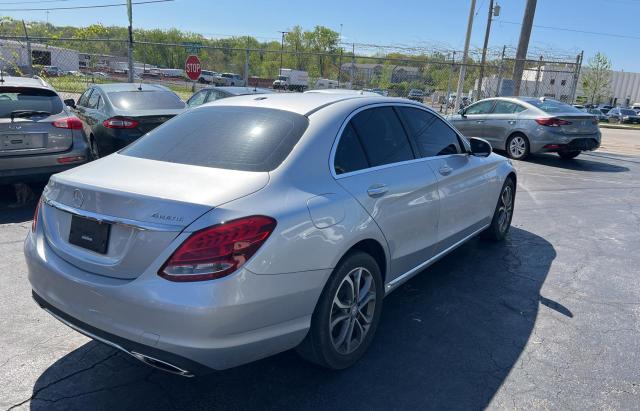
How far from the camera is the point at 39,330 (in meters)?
3.45

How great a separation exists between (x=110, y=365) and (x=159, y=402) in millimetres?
548

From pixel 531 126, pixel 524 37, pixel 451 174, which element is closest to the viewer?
pixel 451 174

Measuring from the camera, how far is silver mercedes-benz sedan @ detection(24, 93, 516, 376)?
232 centimetres

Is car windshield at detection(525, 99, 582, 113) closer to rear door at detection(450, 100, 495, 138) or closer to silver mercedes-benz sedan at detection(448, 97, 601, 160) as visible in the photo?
silver mercedes-benz sedan at detection(448, 97, 601, 160)

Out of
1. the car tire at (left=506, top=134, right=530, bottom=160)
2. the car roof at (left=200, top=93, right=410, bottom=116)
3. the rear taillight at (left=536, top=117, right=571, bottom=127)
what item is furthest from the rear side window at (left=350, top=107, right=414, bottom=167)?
the car tire at (left=506, top=134, right=530, bottom=160)

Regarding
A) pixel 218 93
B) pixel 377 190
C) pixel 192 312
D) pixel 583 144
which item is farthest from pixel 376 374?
pixel 583 144

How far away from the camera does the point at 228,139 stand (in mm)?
3096

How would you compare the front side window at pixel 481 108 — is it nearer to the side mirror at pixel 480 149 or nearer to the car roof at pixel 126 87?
the car roof at pixel 126 87

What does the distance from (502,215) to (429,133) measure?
1.99 metres

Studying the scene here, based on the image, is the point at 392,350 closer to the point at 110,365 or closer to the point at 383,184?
the point at 383,184

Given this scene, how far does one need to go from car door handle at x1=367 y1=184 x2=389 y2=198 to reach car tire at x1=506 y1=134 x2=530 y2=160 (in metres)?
9.70

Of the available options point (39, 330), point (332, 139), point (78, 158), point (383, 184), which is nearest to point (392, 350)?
point (383, 184)

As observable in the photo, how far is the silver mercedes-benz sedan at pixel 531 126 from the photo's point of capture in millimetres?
11344

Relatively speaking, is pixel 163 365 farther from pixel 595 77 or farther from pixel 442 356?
pixel 595 77
